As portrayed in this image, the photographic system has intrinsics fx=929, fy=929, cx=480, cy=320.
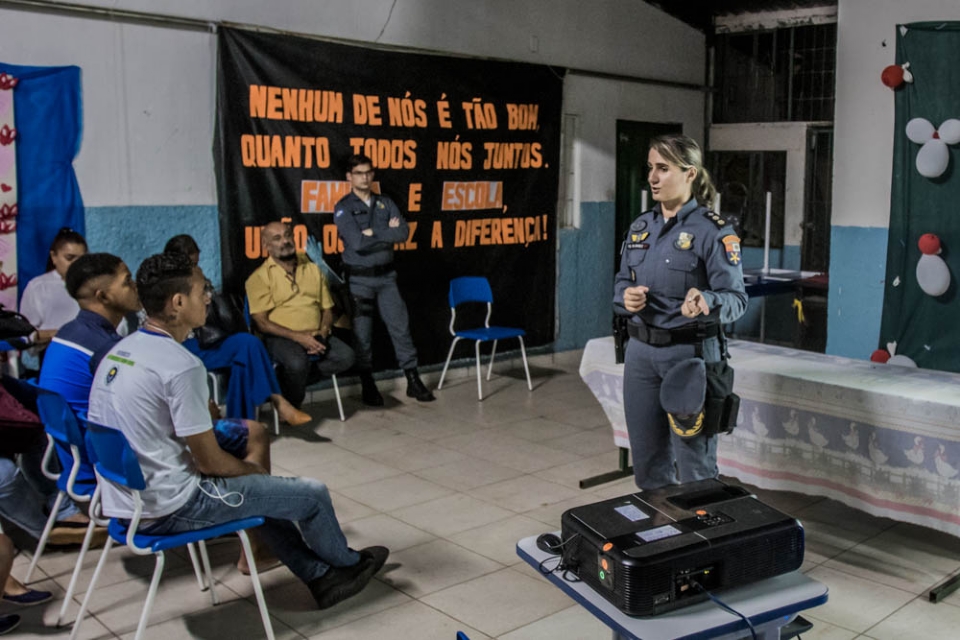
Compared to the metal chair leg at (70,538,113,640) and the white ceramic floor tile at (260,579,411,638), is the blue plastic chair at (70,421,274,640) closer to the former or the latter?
the metal chair leg at (70,538,113,640)

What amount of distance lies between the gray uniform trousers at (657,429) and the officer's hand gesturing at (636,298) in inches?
6.8

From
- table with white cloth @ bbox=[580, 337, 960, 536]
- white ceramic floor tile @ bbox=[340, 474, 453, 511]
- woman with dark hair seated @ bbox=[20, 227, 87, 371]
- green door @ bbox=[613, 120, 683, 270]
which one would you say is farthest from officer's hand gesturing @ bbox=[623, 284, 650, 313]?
green door @ bbox=[613, 120, 683, 270]

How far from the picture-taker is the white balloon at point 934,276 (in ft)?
17.7

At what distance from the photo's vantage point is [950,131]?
5254 millimetres

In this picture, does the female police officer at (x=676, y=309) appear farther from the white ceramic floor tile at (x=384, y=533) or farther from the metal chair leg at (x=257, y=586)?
the metal chair leg at (x=257, y=586)

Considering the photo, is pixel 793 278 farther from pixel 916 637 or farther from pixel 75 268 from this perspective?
pixel 75 268

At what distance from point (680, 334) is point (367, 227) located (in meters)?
3.13

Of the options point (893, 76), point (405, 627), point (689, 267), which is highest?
point (893, 76)

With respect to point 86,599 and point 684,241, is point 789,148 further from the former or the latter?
point 86,599

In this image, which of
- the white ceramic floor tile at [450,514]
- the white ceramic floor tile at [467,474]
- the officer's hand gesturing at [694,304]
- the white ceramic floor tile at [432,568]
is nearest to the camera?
the officer's hand gesturing at [694,304]

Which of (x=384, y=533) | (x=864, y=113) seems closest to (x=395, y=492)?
(x=384, y=533)

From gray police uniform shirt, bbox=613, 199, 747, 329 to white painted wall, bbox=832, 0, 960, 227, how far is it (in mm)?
3143

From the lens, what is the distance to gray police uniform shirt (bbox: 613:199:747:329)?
3.00 m

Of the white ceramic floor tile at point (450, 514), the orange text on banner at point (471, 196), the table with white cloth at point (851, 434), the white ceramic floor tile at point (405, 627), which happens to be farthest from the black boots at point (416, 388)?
the white ceramic floor tile at point (405, 627)
